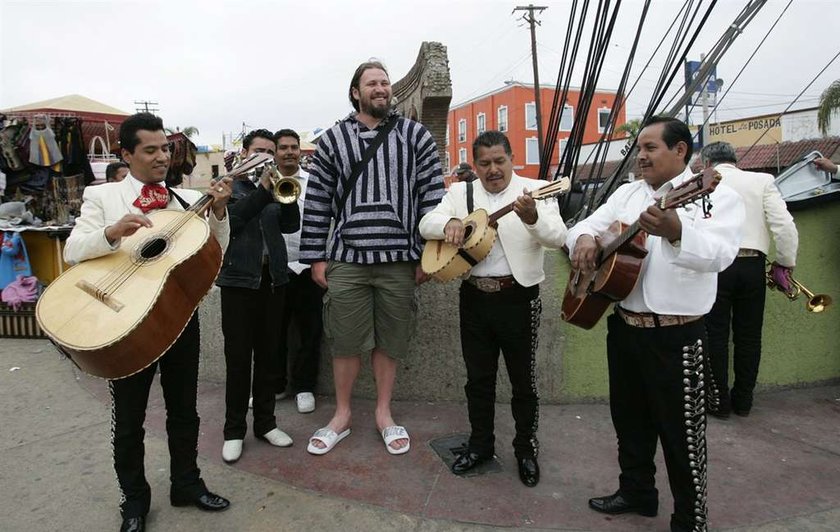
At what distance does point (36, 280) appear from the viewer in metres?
6.45

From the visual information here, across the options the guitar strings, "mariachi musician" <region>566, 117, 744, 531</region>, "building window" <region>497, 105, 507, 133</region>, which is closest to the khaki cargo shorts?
the guitar strings

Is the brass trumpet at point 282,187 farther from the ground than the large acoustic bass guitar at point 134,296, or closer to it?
farther from the ground

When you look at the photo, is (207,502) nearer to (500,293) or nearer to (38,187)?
(500,293)

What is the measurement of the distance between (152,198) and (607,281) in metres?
2.10

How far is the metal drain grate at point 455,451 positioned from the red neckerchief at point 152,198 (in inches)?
81.2

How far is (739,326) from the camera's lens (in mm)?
3861

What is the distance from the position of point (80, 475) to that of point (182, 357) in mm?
1168

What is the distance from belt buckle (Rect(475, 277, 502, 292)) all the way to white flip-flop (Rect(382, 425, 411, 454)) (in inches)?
43.2

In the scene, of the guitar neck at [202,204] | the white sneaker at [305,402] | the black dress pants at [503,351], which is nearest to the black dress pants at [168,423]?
the guitar neck at [202,204]

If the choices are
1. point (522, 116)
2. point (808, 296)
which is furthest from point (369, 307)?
point (522, 116)

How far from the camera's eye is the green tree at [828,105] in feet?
56.0

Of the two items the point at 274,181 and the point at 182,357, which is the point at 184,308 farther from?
the point at 274,181

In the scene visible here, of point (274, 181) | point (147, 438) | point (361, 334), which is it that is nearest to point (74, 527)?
point (147, 438)

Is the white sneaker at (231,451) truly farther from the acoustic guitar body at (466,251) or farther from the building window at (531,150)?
the building window at (531,150)
